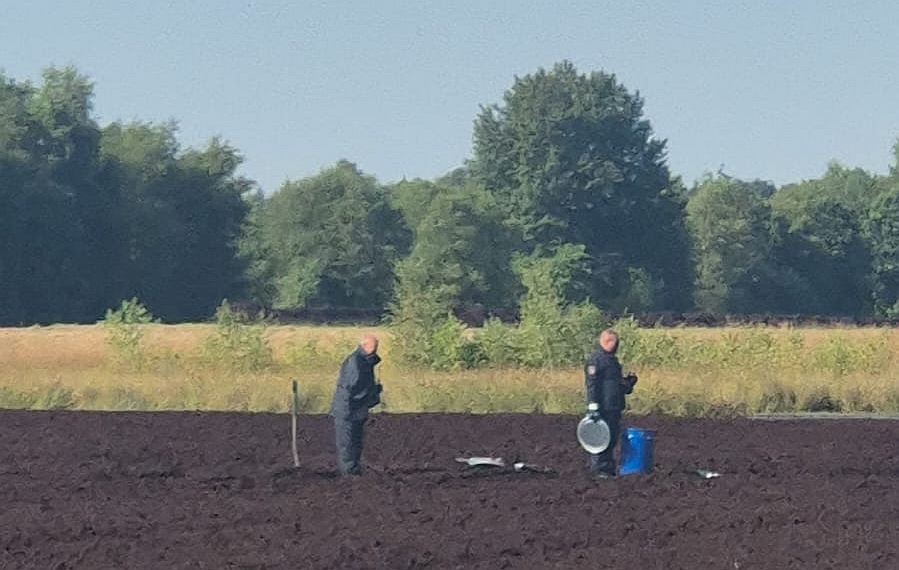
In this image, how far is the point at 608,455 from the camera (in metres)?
19.7

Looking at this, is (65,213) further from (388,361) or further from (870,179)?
(870,179)

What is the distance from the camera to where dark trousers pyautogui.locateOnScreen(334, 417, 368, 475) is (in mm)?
19531

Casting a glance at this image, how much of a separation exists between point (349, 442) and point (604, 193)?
3285 inches

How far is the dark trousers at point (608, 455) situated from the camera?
19625mm

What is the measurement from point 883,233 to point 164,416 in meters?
85.2

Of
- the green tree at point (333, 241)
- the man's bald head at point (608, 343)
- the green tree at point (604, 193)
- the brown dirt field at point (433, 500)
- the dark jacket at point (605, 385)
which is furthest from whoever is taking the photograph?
the green tree at point (604, 193)

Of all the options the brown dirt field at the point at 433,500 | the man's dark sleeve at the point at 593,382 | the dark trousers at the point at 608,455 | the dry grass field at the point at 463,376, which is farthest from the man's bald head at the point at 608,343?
the dry grass field at the point at 463,376

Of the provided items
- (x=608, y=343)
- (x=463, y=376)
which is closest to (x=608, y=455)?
(x=608, y=343)

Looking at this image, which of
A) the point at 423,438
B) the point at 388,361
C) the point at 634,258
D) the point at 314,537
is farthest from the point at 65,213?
the point at 314,537

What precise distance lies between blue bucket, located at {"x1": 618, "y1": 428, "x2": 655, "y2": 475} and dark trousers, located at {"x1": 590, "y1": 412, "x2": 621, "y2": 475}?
0.27m

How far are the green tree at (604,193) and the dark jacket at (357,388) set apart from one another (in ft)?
252

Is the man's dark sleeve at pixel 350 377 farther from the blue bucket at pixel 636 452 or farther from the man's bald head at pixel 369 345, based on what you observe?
the blue bucket at pixel 636 452

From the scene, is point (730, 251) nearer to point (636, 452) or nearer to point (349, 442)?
point (636, 452)

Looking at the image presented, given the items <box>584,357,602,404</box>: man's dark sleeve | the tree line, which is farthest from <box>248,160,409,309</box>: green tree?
<box>584,357,602,404</box>: man's dark sleeve
